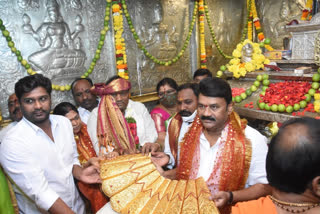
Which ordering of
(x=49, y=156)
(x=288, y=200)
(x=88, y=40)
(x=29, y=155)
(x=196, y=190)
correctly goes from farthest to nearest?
(x=88, y=40) < (x=49, y=156) < (x=29, y=155) < (x=196, y=190) < (x=288, y=200)

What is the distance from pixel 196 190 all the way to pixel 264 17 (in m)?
Answer: 7.29

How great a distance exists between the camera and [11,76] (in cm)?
439

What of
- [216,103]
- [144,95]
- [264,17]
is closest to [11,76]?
[144,95]

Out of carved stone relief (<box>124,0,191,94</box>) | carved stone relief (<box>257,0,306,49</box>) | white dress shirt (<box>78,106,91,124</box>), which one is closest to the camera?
white dress shirt (<box>78,106,91,124</box>)

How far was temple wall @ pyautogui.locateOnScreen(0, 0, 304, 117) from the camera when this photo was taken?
4.42 m

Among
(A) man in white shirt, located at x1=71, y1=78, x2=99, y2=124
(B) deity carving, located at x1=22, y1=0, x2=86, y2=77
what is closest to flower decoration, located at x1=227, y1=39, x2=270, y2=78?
(A) man in white shirt, located at x1=71, y1=78, x2=99, y2=124

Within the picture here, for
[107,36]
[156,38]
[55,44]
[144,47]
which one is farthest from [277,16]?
[55,44]

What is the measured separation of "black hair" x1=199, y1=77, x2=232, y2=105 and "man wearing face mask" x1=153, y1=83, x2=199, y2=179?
52cm

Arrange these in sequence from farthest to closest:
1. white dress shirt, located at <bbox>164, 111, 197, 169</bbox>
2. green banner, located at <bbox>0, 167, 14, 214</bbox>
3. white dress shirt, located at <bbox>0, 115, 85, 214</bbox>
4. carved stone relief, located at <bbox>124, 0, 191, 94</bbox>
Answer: carved stone relief, located at <bbox>124, 0, 191, 94</bbox> → white dress shirt, located at <bbox>164, 111, 197, 169</bbox> → white dress shirt, located at <bbox>0, 115, 85, 214</bbox> → green banner, located at <bbox>0, 167, 14, 214</bbox>

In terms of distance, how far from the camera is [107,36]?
541cm

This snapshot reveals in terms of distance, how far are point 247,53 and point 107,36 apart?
2.80 meters

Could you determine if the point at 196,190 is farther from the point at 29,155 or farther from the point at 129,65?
the point at 129,65

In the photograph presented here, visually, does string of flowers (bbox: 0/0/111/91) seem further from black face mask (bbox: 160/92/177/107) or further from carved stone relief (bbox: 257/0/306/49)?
carved stone relief (bbox: 257/0/306/49)

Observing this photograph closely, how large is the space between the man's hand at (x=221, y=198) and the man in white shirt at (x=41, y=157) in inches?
47.8
